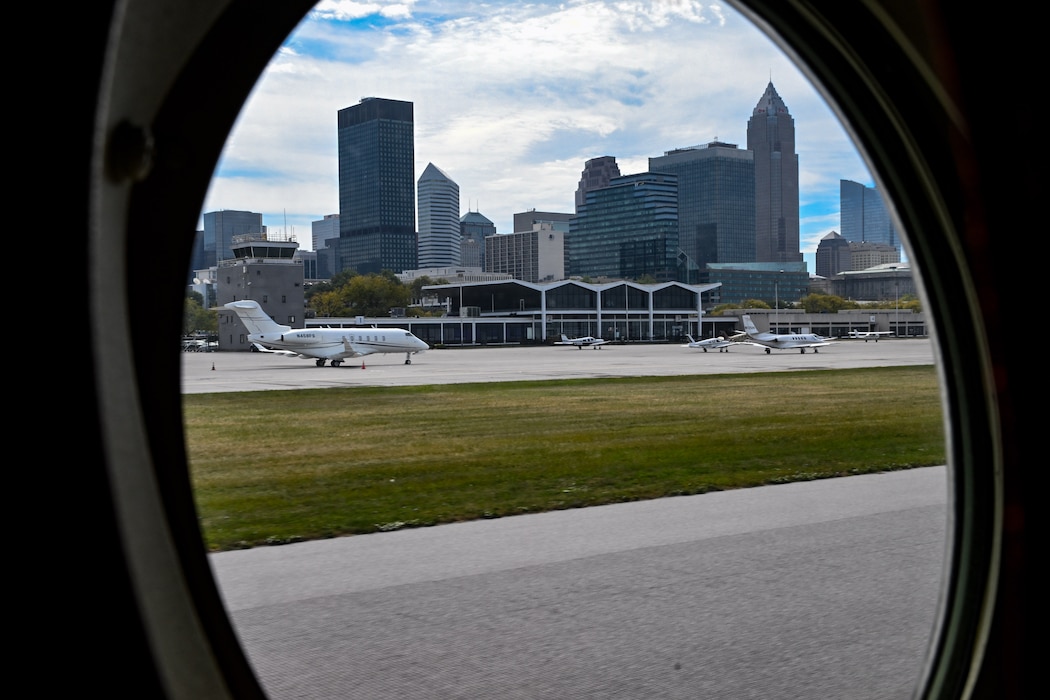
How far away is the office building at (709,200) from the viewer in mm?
174250

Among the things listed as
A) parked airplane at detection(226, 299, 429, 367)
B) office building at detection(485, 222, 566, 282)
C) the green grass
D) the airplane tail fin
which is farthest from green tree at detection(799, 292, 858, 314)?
the green grass

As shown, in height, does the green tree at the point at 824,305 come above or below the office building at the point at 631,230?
below

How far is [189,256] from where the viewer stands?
1.59m

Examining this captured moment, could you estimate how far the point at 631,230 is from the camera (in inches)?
5428

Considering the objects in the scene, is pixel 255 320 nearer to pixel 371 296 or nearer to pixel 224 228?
pixel 371 296

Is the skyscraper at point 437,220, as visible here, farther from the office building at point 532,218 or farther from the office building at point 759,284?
the office building at point 759,284

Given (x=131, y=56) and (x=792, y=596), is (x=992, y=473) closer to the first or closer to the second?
(x=131, y=56)

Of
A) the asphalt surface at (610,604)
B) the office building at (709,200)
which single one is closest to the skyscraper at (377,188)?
the office building at (709,200)

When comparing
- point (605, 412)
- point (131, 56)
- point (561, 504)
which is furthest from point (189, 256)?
point (605, 412)

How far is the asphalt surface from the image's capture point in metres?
3.81

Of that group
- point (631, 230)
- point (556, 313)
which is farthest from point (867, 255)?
point (556, 313)

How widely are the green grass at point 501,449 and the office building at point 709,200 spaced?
154m

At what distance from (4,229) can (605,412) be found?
680 inches

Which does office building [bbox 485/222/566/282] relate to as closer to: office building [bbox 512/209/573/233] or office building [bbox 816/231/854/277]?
office building [bbox 512/209/573/233]
